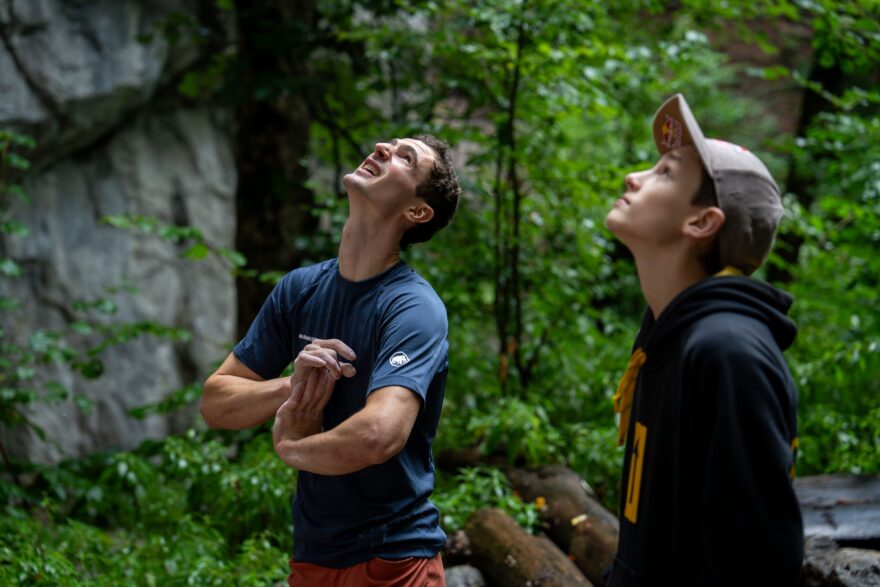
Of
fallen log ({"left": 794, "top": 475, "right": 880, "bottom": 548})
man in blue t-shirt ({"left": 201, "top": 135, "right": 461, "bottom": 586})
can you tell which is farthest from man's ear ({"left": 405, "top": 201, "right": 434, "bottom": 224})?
fallen log ({"left": 794, "top": 475, "right": 880, "bottom": 548})

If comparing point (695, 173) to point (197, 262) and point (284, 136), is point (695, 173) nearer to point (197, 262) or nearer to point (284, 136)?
point (284, 136)

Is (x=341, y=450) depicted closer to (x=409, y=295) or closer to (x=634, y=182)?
(x=409, y=295)

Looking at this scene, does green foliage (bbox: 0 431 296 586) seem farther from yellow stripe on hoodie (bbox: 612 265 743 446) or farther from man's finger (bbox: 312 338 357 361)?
yellow stripe on hoodie (bbox: 612 265 743 446)

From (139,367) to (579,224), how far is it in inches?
163

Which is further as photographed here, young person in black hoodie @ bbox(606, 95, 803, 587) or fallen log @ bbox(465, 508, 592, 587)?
fallen log @ bbox(465, 508, 592, 587)

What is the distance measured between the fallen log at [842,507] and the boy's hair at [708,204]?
201cm

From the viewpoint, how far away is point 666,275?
1649 mm

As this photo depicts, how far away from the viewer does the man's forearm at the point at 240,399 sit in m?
2.01

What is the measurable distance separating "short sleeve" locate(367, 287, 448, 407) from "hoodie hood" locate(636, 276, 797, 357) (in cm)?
52

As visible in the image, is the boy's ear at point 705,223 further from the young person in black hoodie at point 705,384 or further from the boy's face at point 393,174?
the boy's face at point 393,174

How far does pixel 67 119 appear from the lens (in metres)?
6.39

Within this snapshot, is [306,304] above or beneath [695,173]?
beneath

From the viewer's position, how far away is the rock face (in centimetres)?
626

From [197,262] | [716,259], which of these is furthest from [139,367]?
[716,259]
